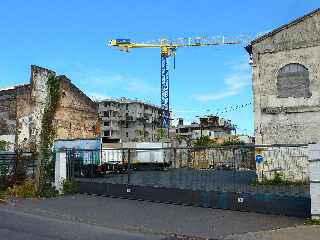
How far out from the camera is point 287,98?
22.0 metres

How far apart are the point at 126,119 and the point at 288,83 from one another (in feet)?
342

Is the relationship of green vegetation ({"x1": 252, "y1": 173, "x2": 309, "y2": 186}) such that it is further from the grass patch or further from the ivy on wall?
the ivy on wall

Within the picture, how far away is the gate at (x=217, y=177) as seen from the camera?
41.0ft

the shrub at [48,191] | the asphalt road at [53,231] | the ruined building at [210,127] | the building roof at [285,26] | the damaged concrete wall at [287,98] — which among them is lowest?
the asphalt road at [53,231]

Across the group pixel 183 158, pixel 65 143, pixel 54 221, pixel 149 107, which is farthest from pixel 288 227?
pixel 149 107

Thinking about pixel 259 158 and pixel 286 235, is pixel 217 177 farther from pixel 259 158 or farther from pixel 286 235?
pixel 286 235

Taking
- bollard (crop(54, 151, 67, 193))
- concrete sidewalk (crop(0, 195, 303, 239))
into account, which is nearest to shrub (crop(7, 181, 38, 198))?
bollard (crop(54, 151, 67, 193))

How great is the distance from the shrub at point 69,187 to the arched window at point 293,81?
10472 millimetres

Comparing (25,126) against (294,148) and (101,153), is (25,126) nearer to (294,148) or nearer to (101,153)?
(101,153)

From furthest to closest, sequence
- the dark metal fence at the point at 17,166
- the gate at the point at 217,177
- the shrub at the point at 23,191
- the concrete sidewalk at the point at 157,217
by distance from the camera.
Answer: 1. the dark metal fence at the point at 17,166
2. the shrub at the point at 23,191
3. the gate at the point at 217,177
4. the concrete sidewalk at the point at 157,217

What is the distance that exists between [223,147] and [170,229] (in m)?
4.03

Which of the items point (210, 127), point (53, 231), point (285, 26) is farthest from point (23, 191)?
point (210, 127)

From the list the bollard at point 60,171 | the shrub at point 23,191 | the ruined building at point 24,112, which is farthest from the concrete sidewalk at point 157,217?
the ruined building at point 24,112

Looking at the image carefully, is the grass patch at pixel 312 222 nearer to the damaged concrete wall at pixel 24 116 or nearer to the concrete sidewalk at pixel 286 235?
the concrete sidewalk at pixel 286 235
